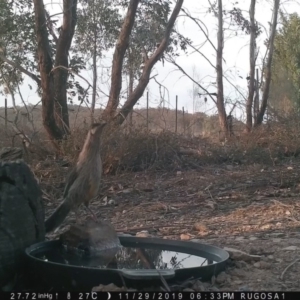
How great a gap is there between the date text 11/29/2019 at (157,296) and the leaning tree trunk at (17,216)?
1.16 ft

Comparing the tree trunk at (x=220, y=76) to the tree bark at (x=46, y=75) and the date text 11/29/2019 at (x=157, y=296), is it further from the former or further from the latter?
the date text 11/29/2019 at (x=157, y=296)

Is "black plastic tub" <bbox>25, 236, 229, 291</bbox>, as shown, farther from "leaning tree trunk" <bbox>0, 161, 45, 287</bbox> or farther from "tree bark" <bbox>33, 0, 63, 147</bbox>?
"tree bark" <bbox>33, 0, 63, 147</bbox>

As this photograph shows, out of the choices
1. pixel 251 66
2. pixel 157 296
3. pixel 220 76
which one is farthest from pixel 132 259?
pixel 251 66

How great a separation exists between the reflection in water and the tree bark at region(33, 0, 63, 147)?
7.81 m

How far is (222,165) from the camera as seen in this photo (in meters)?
12.7

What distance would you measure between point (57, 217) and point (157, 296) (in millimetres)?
2252

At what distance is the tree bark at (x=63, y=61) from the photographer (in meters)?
12.7

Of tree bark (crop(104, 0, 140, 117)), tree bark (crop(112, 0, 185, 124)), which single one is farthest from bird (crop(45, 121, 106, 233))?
tree bark (crop(104, 0, 140, 117))

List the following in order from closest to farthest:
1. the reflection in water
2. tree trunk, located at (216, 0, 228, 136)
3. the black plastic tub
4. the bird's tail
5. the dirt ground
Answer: the black plastic tub → the reflection in water → the dirt ground → the bird's tail → tree trunk, located at (216, 0, 228, 136)

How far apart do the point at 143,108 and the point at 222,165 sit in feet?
12.9

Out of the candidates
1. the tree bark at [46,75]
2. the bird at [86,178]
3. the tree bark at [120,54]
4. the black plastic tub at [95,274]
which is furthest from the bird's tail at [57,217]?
the tree bark at [120,54]

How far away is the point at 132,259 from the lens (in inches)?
186

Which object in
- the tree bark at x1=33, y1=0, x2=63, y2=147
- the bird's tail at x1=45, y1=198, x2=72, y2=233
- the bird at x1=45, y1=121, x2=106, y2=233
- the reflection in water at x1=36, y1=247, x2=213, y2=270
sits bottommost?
the reflection in water at x1=36, y1=247, x2=213, y2=270

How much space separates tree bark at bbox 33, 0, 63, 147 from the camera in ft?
41.1
